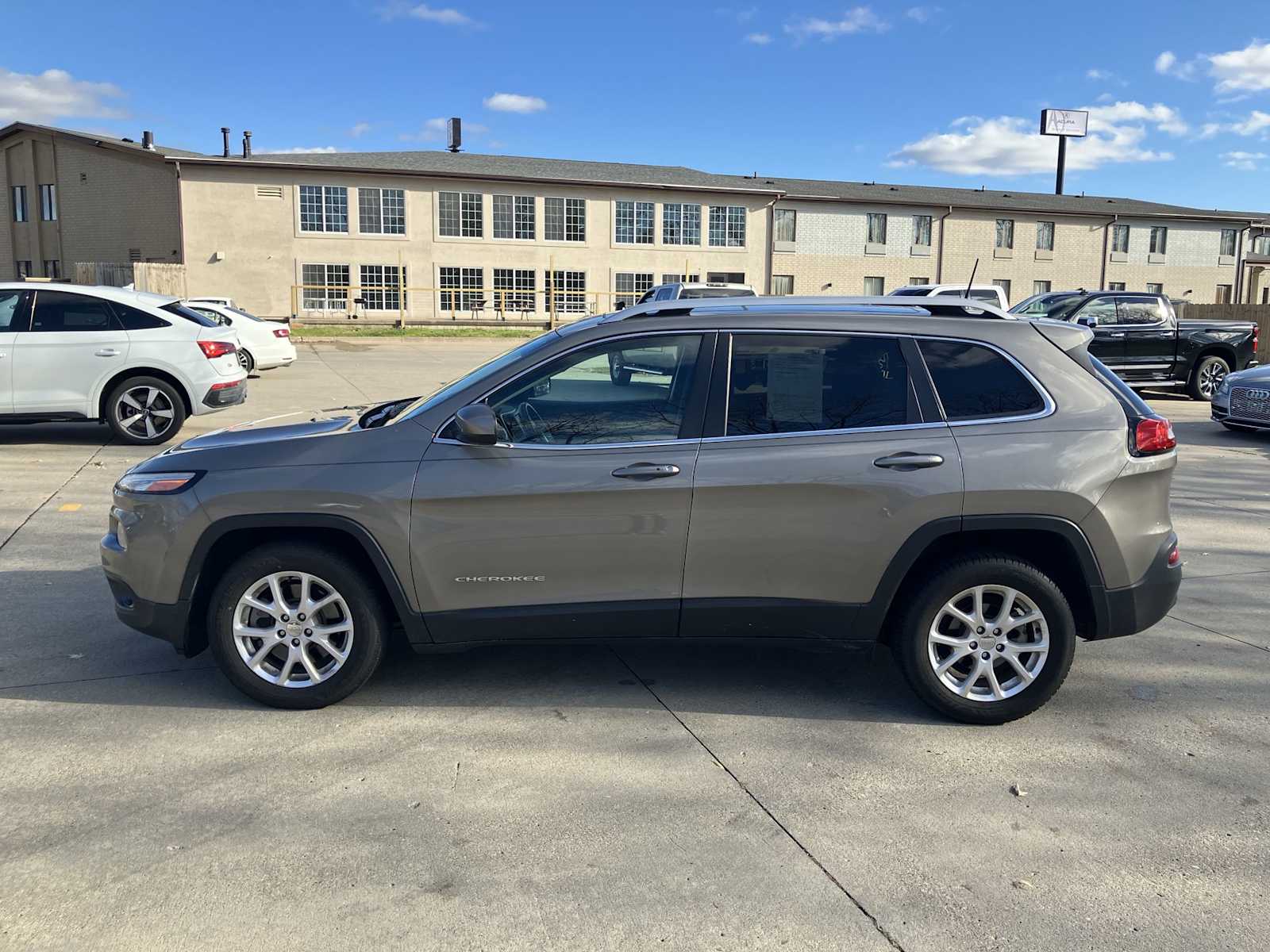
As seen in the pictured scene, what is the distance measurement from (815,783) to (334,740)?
6.25 feet

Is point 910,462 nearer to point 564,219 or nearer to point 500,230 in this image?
point 500,230

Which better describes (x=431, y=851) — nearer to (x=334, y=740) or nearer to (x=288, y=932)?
(x=288, y=932)

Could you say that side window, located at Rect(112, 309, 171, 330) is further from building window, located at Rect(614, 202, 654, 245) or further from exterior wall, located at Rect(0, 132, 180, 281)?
building window, located at Rect(614, 202, 654, 245)

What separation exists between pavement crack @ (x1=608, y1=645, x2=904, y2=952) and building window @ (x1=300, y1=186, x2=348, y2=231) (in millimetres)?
39194

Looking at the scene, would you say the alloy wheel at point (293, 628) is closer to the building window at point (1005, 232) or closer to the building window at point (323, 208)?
the building window at point (323, 208)

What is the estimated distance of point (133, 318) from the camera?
1097cm

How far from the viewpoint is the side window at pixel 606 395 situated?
14.1 ft

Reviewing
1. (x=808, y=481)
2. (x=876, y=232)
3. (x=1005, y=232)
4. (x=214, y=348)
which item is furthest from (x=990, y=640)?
(x=1005, y=232)

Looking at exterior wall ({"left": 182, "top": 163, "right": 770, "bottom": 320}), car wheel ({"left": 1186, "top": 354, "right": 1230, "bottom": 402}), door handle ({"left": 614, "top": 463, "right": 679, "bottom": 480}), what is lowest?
car wheel ({"left": 1186, "top": 354, "right": 1230, "bottom": 402})

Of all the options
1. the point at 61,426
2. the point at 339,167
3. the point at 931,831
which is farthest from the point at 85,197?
the point at 931,831

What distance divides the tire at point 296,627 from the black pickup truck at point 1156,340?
1579cm

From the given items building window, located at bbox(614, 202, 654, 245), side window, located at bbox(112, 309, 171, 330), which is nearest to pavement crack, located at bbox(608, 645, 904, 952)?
side window, located at bbox(112, 309, 171, 330)

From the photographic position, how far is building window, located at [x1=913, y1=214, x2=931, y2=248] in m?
47.8

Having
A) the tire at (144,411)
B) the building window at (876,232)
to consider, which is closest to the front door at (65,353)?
the tire at (144,411)
